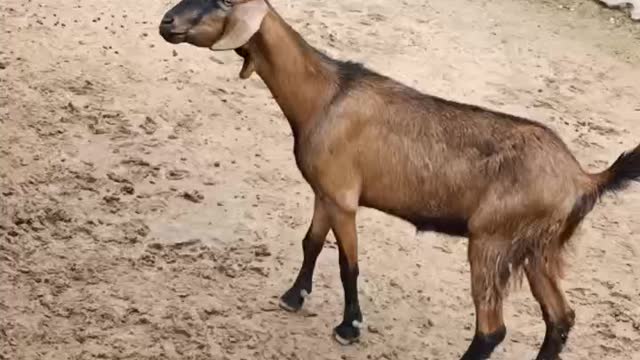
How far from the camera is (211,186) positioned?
4.91 metres

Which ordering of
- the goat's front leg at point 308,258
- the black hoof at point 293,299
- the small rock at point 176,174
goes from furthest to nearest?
the small rock at point 176,174
the black hoof at point 293,299
the goat's front leg at point 308,258

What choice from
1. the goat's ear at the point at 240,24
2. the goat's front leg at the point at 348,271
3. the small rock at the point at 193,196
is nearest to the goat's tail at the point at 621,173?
the goat's front leg at the point at 348,271

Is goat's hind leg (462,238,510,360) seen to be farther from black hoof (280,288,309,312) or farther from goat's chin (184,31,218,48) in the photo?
goat's chin (184,31,218,48)

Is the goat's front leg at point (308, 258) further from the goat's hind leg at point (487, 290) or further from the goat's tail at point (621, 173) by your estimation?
the goat's tail at point (621, 173)

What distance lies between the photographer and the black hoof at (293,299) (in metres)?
4.20

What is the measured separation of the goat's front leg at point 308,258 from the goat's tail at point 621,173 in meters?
0.95

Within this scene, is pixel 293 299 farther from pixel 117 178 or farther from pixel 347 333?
pixel 117 178

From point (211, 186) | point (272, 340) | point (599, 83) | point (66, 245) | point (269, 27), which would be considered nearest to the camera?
point (269, 27)

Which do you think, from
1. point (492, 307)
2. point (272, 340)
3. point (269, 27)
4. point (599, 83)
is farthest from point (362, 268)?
point (599, 83)

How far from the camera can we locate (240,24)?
347 centimetres

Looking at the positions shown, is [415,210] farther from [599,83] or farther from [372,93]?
[599,83]

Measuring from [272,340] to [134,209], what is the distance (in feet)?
3.22

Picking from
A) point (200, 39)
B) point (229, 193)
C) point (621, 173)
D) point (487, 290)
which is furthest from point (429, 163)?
Result: point (229, 193)

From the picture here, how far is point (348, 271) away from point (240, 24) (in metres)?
0.97
